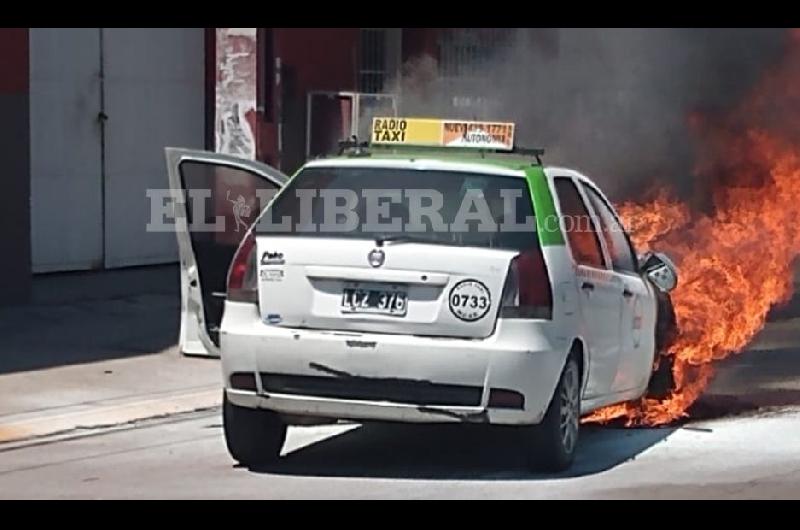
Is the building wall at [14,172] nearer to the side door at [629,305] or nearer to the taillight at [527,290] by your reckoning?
the side door at [629,305]

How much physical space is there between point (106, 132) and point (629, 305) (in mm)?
7287

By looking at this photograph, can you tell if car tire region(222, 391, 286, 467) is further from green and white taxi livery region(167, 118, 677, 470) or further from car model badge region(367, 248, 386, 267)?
car model badge region(367, 248, 386, 267)

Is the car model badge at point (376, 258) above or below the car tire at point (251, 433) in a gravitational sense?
above

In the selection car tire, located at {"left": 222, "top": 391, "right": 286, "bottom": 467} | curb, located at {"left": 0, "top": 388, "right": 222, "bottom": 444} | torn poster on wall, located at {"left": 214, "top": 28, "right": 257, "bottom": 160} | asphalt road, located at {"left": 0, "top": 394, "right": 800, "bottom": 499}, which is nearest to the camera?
asphalt road, located at {"left": 0, "top": 394, "right": 800, "bottom": 499}

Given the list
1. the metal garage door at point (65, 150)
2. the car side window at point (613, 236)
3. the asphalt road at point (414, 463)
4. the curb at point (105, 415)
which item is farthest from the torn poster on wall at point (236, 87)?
the metal garage door at point (65, 150)

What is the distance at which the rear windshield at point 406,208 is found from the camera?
26.5 ft

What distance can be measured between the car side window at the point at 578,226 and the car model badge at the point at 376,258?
3.24 feet

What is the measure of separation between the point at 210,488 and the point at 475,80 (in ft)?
23.3

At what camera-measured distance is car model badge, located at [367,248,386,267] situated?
7934mm

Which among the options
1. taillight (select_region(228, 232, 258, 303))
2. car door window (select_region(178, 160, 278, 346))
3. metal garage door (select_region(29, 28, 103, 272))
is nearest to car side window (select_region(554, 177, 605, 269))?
taillight (select_region(228, 232, 258, 303))

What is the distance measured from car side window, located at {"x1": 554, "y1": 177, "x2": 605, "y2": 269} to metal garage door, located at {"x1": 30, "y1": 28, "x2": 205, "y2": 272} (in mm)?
6781
